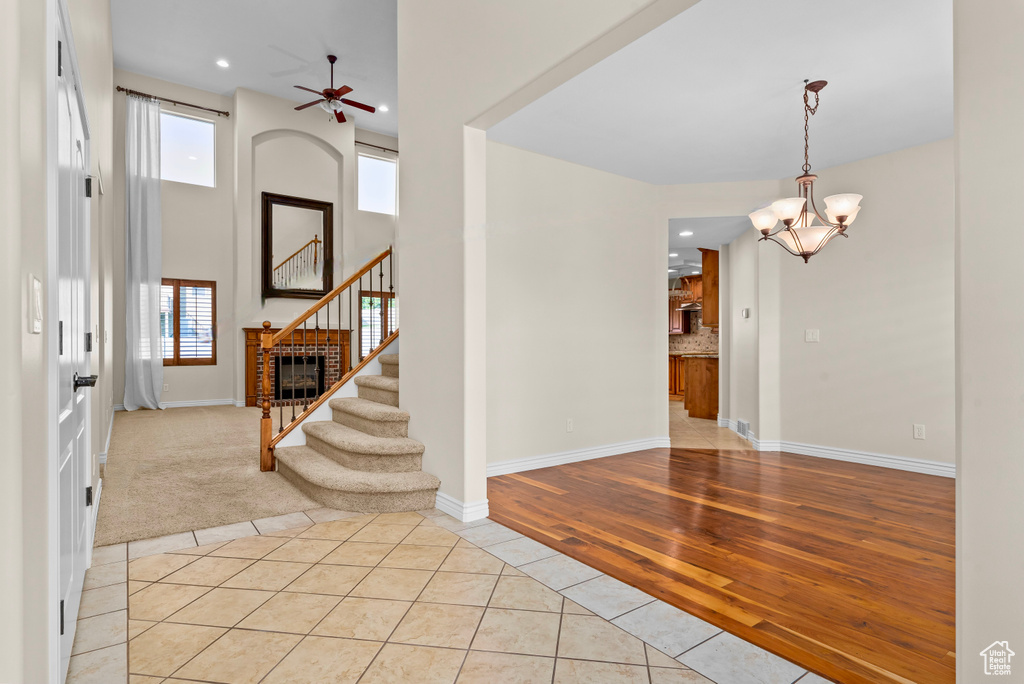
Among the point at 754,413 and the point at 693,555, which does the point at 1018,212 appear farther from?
the point at 754,413

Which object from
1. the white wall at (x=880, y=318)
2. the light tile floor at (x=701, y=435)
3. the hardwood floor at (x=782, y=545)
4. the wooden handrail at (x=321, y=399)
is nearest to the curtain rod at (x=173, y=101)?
the wooden handrail at (x=321, y=399)

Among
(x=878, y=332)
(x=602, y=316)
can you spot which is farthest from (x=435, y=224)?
(x=878, y=332)

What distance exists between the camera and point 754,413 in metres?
5.80

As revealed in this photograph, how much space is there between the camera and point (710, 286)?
7809 millimetres

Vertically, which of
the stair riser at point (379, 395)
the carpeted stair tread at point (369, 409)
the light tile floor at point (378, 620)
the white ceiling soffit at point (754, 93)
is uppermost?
the white ceiling soffit at point (754, 93)

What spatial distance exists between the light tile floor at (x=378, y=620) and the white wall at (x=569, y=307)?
1.90 meters

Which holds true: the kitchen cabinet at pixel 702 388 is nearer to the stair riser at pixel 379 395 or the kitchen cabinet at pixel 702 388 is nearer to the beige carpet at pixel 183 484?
the stair riser at pixel 379 395

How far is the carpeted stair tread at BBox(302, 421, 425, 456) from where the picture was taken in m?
3.54

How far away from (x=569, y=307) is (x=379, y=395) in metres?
1.87

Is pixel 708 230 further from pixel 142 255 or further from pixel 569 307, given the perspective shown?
pixel 142 255

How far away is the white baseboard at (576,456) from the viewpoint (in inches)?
→ 177

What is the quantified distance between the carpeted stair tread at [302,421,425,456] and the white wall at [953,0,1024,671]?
2.93 metres

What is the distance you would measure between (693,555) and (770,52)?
2.86 metres

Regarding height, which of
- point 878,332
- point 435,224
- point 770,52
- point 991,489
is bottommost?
point 991,489
